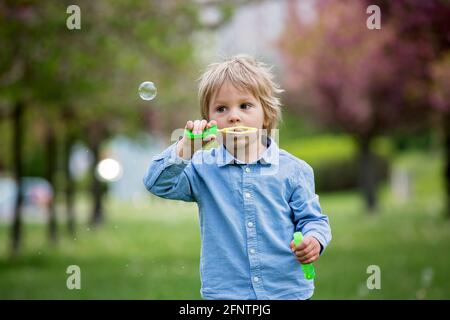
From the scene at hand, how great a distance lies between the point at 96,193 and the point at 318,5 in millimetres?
8155

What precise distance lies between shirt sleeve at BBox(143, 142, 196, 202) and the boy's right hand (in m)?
0.03

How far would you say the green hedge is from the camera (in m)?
36.7

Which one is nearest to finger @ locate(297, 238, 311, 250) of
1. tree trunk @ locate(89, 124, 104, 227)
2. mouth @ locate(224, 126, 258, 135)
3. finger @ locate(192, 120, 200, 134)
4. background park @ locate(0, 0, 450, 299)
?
mouth @ locate(224, 126, 258, 135)

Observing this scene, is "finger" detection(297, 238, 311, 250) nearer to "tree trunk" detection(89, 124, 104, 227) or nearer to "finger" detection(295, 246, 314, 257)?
"finger" detection(295, 246, 314, 257)

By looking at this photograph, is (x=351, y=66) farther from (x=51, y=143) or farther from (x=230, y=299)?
(x=230, y=299)

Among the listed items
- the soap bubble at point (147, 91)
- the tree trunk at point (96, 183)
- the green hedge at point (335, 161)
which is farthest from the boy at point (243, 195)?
the green hedge at point (335, 161)

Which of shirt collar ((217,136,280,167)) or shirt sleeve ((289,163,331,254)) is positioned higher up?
shirt collar ((217,136,280,167))

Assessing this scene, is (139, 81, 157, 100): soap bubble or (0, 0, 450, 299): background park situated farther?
(0, 0, 450, 299): background park

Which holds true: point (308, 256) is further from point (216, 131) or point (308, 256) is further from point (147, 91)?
point (147, 91)

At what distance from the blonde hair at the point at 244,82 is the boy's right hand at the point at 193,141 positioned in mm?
177

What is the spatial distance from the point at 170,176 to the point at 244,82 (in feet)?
1.79

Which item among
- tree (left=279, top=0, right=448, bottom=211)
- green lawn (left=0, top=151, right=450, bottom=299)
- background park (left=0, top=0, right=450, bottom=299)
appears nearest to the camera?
green lawn (left=0, top=151, right=450, bottom=299)

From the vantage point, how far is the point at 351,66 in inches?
752

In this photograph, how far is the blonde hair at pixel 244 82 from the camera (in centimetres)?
366
